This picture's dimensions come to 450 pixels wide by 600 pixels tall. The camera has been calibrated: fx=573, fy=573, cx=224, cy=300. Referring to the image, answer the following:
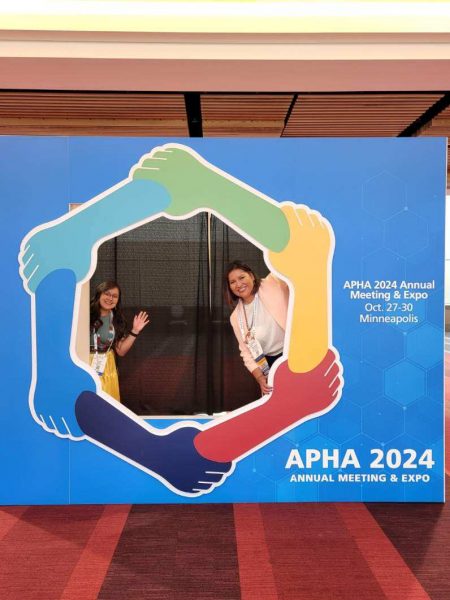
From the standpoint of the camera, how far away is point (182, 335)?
12.0 ft

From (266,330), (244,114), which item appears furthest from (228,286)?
(244,114)

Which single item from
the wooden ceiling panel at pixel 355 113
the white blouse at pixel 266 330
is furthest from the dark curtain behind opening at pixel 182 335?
the wooden ceiling panel at pixel 355 113

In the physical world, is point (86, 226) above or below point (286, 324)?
above

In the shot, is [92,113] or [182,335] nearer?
[182,335]

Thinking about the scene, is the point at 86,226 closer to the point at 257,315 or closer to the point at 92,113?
the point at 257,315

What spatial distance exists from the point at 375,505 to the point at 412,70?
12.4 ft

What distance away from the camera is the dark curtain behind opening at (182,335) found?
3654 mm

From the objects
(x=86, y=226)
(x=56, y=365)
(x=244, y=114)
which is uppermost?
(x=244, y=114)

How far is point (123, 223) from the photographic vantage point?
11.8ft

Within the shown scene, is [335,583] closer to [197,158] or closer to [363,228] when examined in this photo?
[363,228]

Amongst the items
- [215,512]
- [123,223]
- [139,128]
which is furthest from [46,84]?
[215,512]

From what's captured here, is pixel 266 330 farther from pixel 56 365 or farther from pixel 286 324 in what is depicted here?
pixel 56 365

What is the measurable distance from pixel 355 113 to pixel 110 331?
4.25 metres

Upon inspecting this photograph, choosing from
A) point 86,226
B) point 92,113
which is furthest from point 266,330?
point 92,113
